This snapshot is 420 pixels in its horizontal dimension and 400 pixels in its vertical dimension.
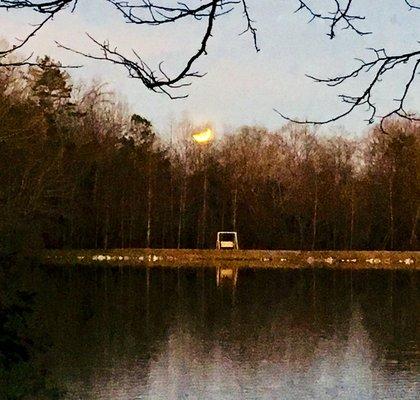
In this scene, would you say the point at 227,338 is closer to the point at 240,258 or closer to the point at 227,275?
the point at 227,275

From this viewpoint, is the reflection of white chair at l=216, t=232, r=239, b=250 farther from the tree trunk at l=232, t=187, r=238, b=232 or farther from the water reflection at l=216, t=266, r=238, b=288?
the water reflection at l=216, t=266, r=238, b=288

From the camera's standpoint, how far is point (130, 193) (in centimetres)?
3591

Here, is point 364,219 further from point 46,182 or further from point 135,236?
point 46,182

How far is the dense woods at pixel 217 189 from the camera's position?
35281 millimetres

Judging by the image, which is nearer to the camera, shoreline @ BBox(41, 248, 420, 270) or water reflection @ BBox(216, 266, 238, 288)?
water reflection @ BBox(216, 266, 238, 288)

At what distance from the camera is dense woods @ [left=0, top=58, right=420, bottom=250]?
116 ft

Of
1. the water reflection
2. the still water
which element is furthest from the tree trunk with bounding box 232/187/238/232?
the still water

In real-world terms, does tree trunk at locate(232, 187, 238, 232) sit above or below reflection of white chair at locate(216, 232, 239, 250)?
above

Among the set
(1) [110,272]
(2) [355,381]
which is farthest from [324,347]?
(1) [110,272]

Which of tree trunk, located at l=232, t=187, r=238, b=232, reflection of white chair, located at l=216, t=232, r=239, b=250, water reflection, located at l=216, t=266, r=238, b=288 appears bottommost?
water reflection, located at l=216, t=266, r=238, b=288

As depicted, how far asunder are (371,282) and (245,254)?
876 cm

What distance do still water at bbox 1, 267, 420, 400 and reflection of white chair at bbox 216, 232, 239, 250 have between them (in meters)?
9.75

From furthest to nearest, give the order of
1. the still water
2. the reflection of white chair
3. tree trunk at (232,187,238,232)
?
tree trunk at (232,187,238,232)
the reflection of white chair
the still water

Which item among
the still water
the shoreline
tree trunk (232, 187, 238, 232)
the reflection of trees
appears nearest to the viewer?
the reflection of trees
